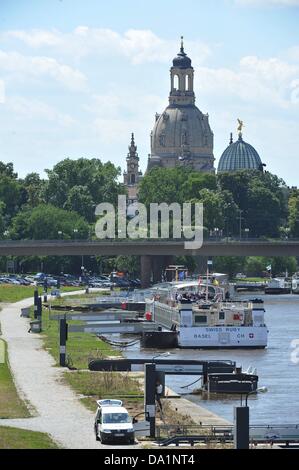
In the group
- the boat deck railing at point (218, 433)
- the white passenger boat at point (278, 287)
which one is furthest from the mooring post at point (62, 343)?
the white passenger boat at point (278, 287)

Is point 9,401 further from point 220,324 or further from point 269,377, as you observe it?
point 220,324

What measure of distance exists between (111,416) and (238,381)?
18.9 metres

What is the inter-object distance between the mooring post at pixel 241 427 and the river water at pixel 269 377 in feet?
38.8

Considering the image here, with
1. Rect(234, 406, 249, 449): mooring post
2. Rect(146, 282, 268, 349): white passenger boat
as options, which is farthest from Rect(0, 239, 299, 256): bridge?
Rect(234, 406, 249, 449): mooring post

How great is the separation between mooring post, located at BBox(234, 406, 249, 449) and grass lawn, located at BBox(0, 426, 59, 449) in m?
5.54

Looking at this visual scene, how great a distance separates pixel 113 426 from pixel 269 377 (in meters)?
27.4

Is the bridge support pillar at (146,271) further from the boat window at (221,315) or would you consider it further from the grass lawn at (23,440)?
the grass lawn at (23,440)

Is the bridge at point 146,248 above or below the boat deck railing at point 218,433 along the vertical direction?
above

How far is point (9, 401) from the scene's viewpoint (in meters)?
63.3

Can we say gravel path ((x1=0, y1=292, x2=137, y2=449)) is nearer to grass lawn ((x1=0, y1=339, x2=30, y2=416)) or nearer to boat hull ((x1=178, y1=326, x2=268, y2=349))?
grass lawn ((x1=0, y1=339, x2=30, y2=416))

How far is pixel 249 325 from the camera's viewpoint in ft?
321

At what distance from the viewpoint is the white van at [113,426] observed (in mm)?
52156

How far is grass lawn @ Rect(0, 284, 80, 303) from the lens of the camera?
479ft

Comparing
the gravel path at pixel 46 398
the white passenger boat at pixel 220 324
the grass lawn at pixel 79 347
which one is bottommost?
the gravel path at pixel 46 398
